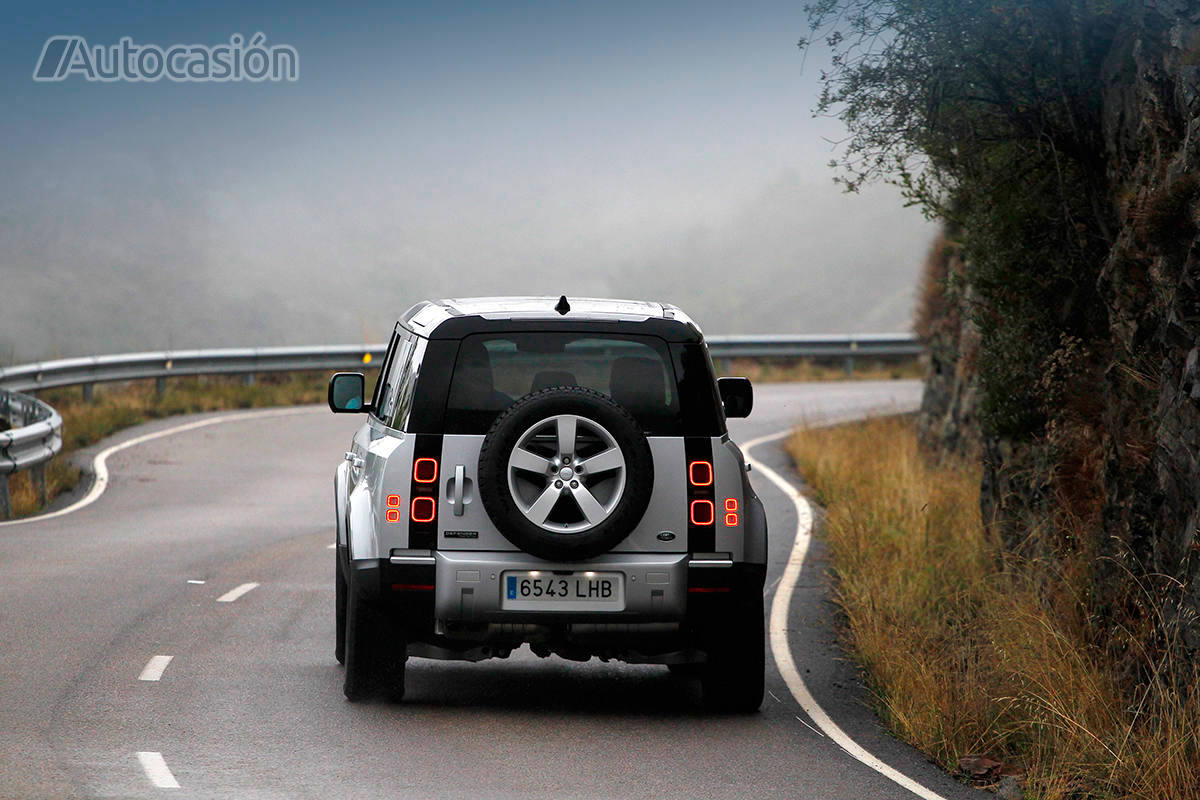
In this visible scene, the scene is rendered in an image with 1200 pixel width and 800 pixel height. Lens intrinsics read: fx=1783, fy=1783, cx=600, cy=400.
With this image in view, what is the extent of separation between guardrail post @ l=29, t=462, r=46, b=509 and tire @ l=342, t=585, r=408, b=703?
35.8 ft

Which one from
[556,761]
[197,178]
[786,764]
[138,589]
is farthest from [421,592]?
[197,178]

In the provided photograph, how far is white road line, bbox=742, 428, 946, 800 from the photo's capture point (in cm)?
809

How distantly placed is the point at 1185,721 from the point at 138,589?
26.6ft

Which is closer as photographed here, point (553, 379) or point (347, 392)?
point (553, 379)

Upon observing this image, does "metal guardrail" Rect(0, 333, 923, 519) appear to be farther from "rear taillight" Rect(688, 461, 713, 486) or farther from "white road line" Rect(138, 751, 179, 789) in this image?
"rear taillight" Rect(688, 461, 713, 486)

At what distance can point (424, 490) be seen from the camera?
8531mm

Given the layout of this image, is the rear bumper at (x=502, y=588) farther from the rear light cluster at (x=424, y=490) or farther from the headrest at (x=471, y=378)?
the headrest at (x=471, y=378)

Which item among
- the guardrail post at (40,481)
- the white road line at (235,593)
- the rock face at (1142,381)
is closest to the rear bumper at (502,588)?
the rock face at (1142,381)

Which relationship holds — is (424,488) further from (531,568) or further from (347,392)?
(347,392)

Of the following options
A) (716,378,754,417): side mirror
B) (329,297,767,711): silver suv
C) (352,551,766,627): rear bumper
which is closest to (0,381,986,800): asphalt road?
(329,297,767,711): silver suv

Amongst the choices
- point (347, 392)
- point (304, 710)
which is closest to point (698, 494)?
point (304, 710)

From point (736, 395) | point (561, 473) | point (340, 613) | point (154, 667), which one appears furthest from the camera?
point (340, 613)

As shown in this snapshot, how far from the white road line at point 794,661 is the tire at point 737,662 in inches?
16.3

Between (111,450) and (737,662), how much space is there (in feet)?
53.1
